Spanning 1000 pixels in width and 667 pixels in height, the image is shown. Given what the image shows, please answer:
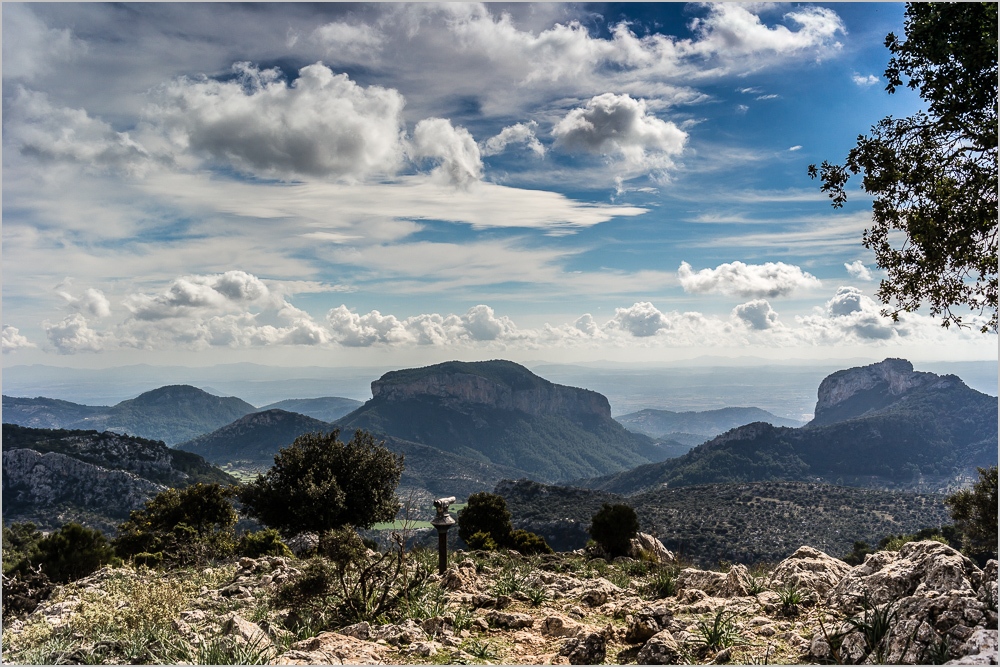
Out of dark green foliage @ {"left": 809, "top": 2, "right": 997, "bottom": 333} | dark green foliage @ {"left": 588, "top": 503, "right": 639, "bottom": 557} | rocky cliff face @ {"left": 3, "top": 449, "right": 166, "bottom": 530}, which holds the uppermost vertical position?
dark green foliage @ {"left": 809, "top": 2, "right": 997, "bottom": 333}

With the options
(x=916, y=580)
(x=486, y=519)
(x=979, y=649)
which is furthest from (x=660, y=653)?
(x=486, y=519)

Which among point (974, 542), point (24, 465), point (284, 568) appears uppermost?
point (284, 568)

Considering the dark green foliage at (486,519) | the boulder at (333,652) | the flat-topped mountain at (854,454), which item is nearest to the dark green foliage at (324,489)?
the dark green foliage at (486,519)

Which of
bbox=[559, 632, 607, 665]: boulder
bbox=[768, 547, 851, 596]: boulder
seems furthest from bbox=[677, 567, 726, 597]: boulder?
bbox=[559, 632, 607, 665]: boulder

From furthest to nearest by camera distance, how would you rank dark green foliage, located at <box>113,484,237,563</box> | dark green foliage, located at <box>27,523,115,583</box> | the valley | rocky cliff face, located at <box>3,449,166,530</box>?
1. rocky cliff face, located at <box>3,449,166,530</box>
2. the valley
3. dark green foliage, located at <box>113,484,237,563</box>
4. dark green foliage, located at <box>27,523,115,583</box>

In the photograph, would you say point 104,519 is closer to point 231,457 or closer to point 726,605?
point 726,605

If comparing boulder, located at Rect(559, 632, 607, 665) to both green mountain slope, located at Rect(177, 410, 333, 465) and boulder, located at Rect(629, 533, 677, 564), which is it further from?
green mountain slope, located at Rect(177, 410, 333, 465)

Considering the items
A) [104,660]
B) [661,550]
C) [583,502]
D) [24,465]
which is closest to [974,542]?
[661,550]

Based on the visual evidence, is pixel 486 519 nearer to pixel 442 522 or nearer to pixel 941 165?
pixel 442 522
